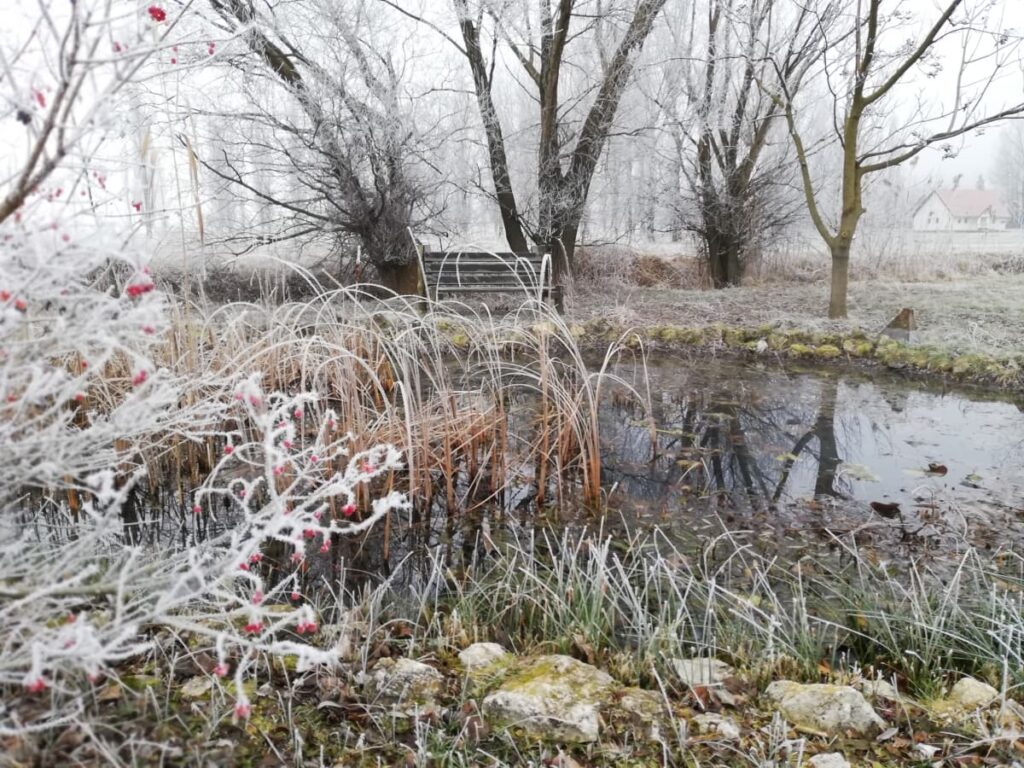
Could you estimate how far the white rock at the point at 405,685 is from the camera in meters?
1.52

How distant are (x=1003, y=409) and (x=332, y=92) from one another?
20.7 ft

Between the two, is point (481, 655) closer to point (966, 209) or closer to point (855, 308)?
point (855, 308)

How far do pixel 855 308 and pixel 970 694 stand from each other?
6483 mm

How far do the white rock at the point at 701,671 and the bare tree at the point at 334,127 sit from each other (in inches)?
244

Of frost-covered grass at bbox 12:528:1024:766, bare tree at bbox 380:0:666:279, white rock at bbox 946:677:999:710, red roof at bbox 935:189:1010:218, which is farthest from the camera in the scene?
red roof at bbox 935:189:1010:218

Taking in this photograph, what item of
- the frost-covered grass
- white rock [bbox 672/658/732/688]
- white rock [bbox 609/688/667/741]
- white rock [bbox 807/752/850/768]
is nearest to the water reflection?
the frost-covered grass

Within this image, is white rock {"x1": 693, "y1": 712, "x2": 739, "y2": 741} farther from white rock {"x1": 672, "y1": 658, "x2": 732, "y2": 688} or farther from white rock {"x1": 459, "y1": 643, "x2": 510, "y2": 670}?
white rock {"x1": 459, "y1": 643, "x2": 510, "y2": 670}

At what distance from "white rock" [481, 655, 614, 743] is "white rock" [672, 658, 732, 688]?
0.64 feet

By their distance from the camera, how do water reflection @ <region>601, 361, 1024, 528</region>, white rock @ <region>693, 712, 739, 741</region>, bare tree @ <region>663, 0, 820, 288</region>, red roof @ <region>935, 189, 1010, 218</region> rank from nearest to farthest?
white rock @ <region>693, 712, 739, 741</region>
water reflection @ <region>601, 361, 1024, 528</region>
bare tree @ <region>663, 0, 820, 288</region>
red roof @ <region>935, 189, 1010, 218</region>

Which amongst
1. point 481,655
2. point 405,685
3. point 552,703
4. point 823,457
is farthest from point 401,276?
point 552,703

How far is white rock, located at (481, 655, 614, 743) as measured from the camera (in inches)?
57.9

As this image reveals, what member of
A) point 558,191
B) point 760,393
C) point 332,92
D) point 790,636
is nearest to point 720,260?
point 558,191

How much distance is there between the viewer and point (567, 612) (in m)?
2.02

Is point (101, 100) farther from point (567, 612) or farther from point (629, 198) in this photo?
point (629, 198)
